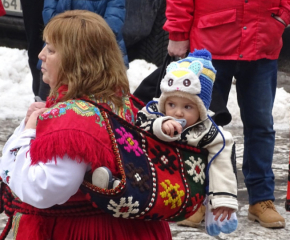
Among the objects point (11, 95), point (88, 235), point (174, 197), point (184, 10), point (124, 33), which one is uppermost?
point (184, 10)

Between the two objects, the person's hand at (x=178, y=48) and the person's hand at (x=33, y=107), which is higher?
the person's hand at (x=33, y=107)

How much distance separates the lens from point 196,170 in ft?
7.45

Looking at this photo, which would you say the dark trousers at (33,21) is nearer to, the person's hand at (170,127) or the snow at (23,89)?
the snow at (23,89)

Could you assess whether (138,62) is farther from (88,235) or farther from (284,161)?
(88,235)

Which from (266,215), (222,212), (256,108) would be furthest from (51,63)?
(266,215)

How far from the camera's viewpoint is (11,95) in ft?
25.2

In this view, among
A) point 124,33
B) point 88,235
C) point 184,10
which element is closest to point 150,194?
point 88,235

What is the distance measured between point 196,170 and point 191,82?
341 mm

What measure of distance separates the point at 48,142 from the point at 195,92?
659 millimetres

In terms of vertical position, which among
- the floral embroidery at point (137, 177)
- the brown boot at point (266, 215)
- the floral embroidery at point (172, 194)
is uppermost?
the floral embroidery at point (137, 177)

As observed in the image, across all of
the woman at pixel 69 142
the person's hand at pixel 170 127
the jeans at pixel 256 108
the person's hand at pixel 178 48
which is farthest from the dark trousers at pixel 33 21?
the person's hand at pixel 170 127

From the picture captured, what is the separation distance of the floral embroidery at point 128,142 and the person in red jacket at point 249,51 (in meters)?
1.66

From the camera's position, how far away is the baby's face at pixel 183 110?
2.38 metres

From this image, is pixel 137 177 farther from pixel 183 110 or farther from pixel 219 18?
pixel 219 18
